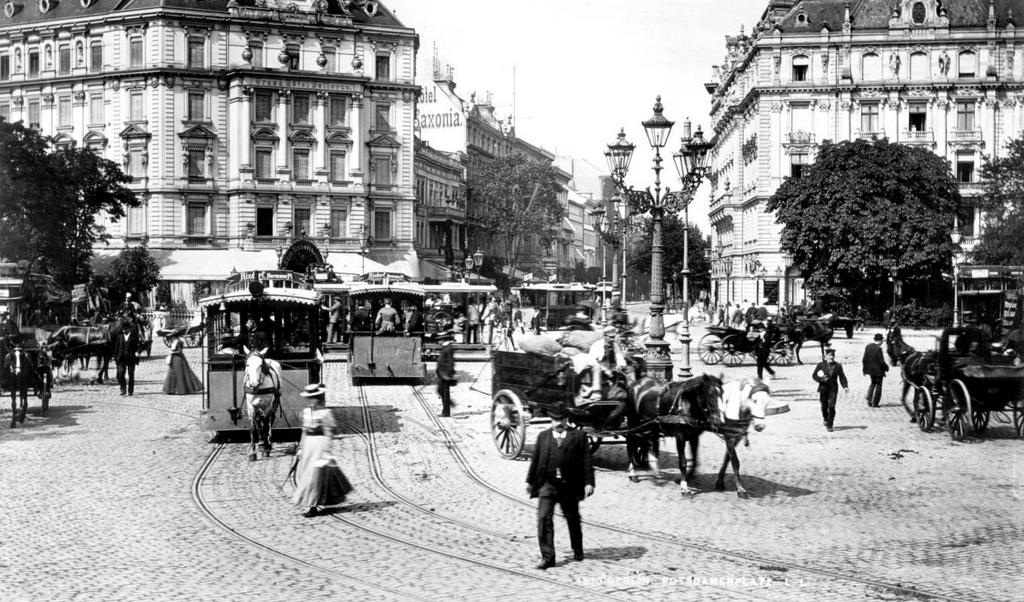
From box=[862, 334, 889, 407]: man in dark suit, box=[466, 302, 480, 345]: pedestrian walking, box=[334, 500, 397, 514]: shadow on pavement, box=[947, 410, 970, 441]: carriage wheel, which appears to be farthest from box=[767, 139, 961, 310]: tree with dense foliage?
box=[334, 500, 397, 514]: shadow on pavement

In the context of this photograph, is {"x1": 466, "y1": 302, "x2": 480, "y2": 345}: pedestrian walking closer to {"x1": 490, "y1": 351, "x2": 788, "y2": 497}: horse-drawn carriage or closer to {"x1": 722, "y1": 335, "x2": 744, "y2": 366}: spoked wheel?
{"x1": 722, "y1": 335, "x2": 744, "y2": 366}: spoked wheel

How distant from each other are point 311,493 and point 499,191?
2977 inches

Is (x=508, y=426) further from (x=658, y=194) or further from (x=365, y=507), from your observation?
(x=658, y=194)

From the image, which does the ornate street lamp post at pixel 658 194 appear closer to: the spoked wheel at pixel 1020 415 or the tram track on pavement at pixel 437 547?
the spoked wheel at pixel 1020 415

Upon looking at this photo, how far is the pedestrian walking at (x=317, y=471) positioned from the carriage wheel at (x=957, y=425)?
11.0 meters

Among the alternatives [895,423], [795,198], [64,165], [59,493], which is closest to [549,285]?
[795,198]

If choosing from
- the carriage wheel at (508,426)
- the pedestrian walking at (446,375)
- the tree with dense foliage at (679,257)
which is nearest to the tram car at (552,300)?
the pedestrian walking at (446,375)

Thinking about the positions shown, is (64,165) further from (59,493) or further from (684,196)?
(59,493)

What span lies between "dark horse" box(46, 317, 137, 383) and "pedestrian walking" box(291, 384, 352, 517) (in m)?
17.4

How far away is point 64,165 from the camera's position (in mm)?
51562

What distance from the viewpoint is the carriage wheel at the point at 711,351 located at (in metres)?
33.4

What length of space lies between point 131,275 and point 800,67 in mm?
48191

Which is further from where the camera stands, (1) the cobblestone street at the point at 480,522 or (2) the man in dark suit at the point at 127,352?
(2) the man in dark suit at the point at 127,352

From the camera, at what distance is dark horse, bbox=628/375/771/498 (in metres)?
12.8
